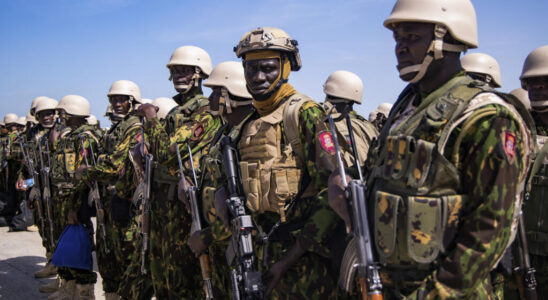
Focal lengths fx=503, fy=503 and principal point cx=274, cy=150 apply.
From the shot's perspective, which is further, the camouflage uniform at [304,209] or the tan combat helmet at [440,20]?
the camouflage uniform at [304,209]

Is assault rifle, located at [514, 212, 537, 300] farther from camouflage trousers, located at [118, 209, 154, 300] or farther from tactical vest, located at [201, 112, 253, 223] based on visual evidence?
camouflage trousers, located at [118, 209, 154, 300]

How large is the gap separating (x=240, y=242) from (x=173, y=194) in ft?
7.21

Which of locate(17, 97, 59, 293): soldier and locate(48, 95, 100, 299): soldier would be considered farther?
locate(17, 97, 59, 293): soldier

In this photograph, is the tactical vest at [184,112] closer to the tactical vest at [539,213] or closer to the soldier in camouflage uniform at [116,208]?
the soldier in camouflage uniform at [116,208]

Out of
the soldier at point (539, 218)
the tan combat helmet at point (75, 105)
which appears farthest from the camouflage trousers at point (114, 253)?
the soldier at point (539, 218)

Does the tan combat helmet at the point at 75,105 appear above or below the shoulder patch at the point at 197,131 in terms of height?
above

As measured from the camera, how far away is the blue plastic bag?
6.62 m

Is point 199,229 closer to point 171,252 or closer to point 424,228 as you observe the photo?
point 171,252

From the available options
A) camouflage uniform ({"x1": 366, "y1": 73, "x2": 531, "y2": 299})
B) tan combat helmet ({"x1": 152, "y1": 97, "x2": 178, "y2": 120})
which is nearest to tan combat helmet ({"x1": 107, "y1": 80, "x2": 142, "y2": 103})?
tan combat helmet ({"x1": 152, "y1": 97, "x2": 178, "y2": 120})

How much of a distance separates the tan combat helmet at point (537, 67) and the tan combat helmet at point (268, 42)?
1.88m

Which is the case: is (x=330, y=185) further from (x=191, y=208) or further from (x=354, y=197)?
(x=191, y=208)

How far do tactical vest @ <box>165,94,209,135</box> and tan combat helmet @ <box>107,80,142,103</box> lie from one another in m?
2.10

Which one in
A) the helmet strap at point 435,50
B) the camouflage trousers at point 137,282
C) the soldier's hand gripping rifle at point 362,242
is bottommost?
the camouflage trousers at point 137,282

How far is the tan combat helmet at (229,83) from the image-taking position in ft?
14.6
